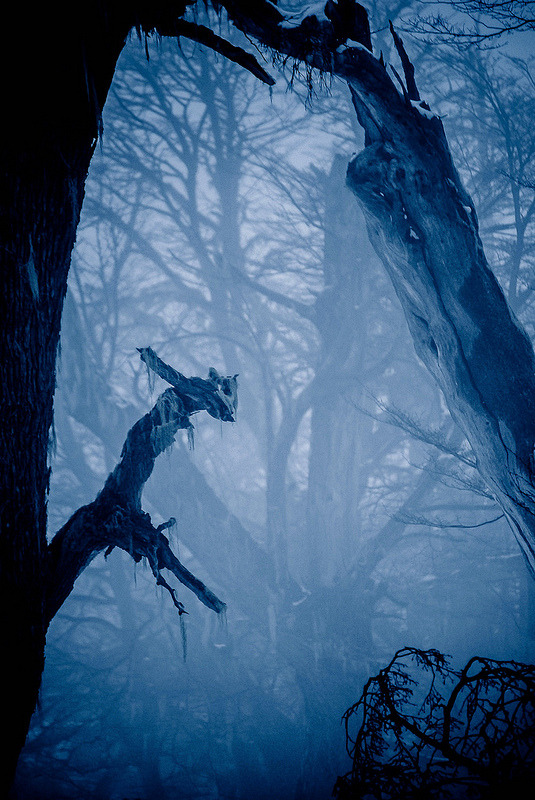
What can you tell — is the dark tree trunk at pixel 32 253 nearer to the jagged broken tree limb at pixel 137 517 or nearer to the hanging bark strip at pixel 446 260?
the jagged broken tree limb at pixel 137 517

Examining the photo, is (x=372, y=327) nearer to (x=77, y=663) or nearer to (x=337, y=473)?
(x=337, y=473)

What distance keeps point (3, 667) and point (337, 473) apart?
9289 millimetres

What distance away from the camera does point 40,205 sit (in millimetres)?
1814

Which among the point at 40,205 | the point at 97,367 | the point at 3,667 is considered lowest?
the point at 3,667

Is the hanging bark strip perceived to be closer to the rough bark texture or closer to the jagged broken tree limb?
the rough bark texture

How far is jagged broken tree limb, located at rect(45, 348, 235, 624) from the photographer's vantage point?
280 cm

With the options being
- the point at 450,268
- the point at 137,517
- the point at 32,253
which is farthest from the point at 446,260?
the point at 137,517

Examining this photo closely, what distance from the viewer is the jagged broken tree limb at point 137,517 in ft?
9.20

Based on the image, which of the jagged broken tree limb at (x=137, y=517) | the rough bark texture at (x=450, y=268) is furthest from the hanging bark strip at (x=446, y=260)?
the jagged broken tree limb at (x=137, y=517)

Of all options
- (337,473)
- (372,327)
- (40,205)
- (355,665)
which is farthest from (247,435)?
(40,205)

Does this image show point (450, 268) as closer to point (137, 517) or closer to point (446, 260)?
point (446, 260)

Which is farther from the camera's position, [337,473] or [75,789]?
[337,473]

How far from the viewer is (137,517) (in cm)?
315

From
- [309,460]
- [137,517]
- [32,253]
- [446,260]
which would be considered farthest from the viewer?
[309,460]
